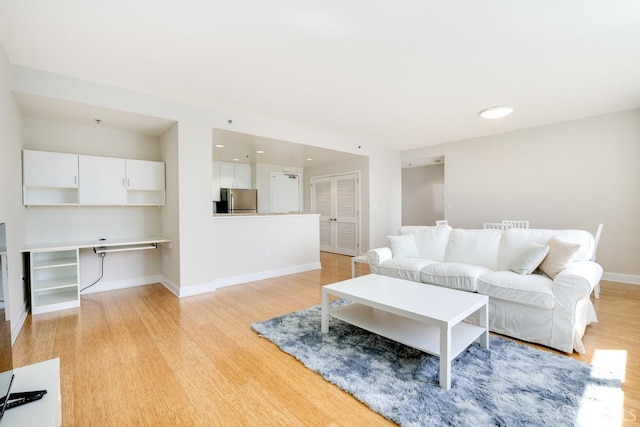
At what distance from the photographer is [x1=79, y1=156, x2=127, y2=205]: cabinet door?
3529 millimetres

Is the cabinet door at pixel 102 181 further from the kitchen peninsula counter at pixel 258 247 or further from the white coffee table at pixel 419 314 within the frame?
the white coffee table at pixel 419 314

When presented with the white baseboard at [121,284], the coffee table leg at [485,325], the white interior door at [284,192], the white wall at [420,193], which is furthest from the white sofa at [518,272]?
the white wall at [420,193]

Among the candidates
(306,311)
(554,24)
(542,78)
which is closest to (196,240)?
(306,311)

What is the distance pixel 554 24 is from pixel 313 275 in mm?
4074

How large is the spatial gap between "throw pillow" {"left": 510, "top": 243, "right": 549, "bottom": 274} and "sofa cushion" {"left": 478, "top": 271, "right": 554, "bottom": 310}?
0.07 metres

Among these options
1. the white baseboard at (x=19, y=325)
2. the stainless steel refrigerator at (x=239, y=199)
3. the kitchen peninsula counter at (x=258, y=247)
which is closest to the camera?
the white baseboard at (x=19, y=325)

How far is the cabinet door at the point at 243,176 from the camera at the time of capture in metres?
6.88

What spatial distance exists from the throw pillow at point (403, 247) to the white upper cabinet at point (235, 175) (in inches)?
170

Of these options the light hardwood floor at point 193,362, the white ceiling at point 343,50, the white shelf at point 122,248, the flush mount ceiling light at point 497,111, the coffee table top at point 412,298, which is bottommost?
the light hardwood floor at point 193,362

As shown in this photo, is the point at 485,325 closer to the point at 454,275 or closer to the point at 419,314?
the point at 454,275

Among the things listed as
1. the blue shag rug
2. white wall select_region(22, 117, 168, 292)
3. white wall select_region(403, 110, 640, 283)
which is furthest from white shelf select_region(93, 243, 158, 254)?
white wall select_region(403, 110, 640, 283)

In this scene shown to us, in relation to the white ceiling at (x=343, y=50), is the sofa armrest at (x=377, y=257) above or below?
below

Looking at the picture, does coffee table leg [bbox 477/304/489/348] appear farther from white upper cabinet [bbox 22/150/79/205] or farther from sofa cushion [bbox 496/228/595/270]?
white upper cabinet [bbox 22/150/79/205]

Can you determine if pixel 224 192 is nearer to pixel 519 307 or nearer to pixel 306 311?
pixel 306 311
